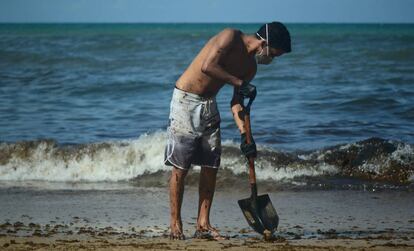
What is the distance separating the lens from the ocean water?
8688 millimetres

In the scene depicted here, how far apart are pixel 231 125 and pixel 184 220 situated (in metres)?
5.42

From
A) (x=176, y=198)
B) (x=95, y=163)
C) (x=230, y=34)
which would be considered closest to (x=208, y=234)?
(x=176, y=198)

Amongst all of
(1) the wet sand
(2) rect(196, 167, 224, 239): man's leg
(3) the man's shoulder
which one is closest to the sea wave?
(1) the wet sand

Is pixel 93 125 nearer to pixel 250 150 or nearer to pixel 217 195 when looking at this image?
pixel 217 195

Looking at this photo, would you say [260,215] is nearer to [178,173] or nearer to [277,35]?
[178,173]

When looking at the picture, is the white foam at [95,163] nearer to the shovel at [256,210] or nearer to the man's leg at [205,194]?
the man's leg at [205,194]

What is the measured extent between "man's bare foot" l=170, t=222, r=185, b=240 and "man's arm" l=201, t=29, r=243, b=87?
104 centimetres

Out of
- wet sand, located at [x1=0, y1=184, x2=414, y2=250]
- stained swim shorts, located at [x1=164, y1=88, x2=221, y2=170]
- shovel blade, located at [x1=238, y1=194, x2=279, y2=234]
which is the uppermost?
stained swim shorts, located at [x1=164, y1=88, x2=221, y2=170]

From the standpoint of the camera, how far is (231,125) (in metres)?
11.6

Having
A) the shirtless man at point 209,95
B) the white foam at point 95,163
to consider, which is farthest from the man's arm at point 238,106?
the white foam at point 95,163

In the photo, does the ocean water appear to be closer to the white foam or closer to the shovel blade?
the white foam

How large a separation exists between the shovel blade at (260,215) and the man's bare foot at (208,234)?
0.22 meters

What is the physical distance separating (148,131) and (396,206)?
198 inches

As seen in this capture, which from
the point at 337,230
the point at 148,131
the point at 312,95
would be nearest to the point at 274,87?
the point at 312,95
